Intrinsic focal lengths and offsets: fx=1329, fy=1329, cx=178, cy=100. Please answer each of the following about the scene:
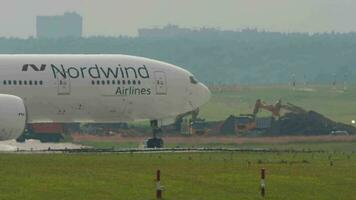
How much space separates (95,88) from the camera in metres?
75.1

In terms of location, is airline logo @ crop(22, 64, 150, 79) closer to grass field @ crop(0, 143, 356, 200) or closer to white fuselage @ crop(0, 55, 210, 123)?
white fuselage @ crop(0, 55, 210, 123)

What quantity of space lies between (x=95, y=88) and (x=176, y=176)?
2567 centimetres

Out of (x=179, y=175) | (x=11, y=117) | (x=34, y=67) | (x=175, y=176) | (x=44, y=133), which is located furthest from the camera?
(x=44, y=133)

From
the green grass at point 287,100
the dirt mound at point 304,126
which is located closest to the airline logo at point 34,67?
the dirt mound at point 304,126

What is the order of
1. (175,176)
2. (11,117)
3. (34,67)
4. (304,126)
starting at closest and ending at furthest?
(175,176) < (11,117) < (34,67) < (304,126)

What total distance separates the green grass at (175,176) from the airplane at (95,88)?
32.2 ft

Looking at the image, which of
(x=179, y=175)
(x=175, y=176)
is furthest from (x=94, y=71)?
(x=175, y=176)

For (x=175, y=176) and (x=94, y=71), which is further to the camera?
(x=94, y=71)

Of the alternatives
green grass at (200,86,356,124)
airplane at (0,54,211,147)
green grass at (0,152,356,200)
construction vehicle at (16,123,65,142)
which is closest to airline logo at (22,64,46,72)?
airplane at (0,54,211,147)

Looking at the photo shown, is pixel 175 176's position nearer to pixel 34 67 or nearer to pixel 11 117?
pixel 11 117

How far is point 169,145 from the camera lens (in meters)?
84.0

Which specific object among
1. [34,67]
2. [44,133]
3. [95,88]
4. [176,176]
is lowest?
[176,176]

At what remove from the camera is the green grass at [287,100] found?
143 metres


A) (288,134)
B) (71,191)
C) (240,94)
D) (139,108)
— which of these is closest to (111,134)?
(288,134)
